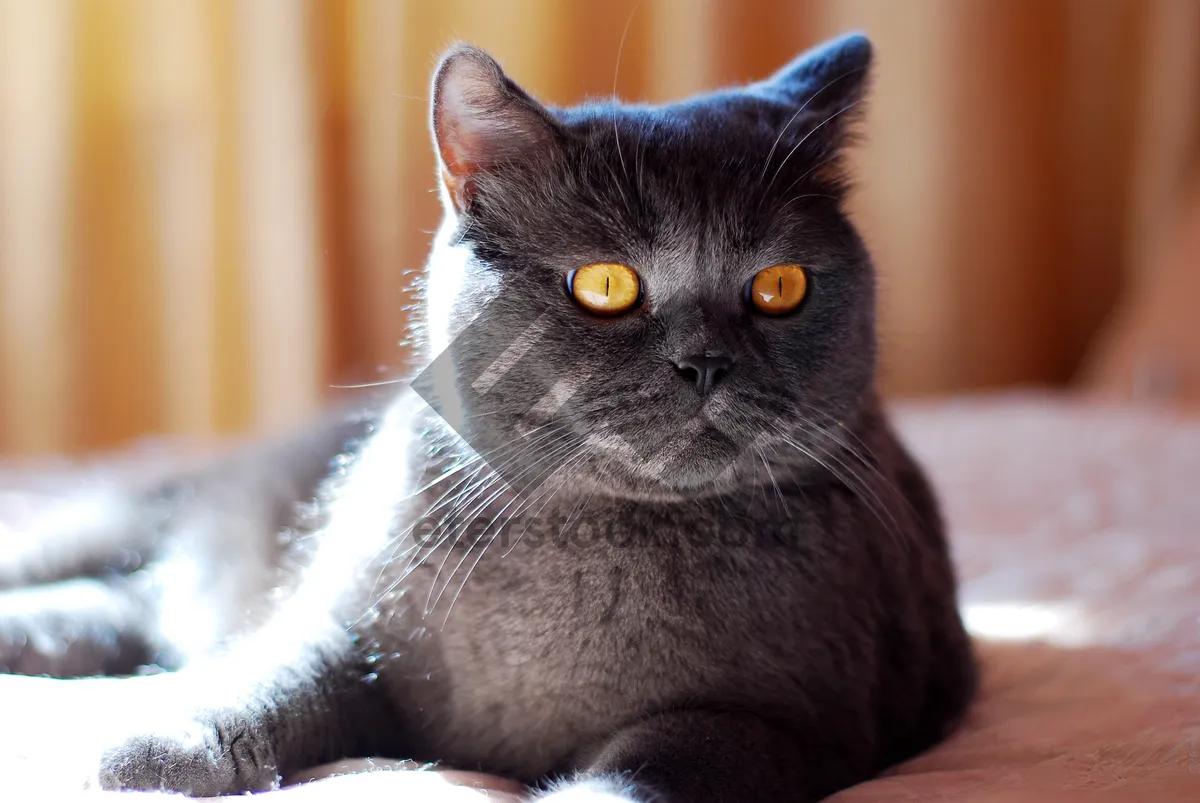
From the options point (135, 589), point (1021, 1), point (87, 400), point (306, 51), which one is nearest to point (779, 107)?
point (135, 589)

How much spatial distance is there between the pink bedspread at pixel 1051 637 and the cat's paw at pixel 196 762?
1.2 inches

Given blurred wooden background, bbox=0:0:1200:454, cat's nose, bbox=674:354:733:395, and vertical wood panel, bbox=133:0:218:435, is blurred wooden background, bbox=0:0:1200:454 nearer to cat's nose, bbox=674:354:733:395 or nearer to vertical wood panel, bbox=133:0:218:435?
vertical wood panel, bbox=133:0:218:435

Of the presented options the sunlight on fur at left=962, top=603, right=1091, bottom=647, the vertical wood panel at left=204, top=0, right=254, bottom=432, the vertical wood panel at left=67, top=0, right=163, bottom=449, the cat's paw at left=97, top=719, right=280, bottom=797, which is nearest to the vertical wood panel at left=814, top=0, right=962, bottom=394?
the vertical wood panel at left=204, top=0, right=254, bottom=432

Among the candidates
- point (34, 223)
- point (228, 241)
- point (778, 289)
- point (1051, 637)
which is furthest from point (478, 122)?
point (34, 223)

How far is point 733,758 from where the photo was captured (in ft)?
2.80

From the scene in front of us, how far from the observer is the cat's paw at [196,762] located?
0.83 m

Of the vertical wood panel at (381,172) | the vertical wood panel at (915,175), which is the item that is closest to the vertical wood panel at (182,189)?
the vertical wood panel at (381,172)

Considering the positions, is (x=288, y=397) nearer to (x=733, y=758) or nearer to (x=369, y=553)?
(x=369, y=553)

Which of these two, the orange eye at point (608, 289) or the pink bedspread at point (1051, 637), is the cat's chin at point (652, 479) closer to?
the orange eye at point (608, 289)

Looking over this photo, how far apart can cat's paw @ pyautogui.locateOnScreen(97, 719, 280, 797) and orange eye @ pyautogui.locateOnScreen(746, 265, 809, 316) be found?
21.1 inches

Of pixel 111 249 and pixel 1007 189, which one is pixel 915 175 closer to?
pixel 1007 189

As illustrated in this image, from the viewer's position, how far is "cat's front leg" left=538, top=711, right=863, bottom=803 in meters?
0.81

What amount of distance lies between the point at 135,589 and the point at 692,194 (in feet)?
2.83

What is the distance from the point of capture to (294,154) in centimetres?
263
